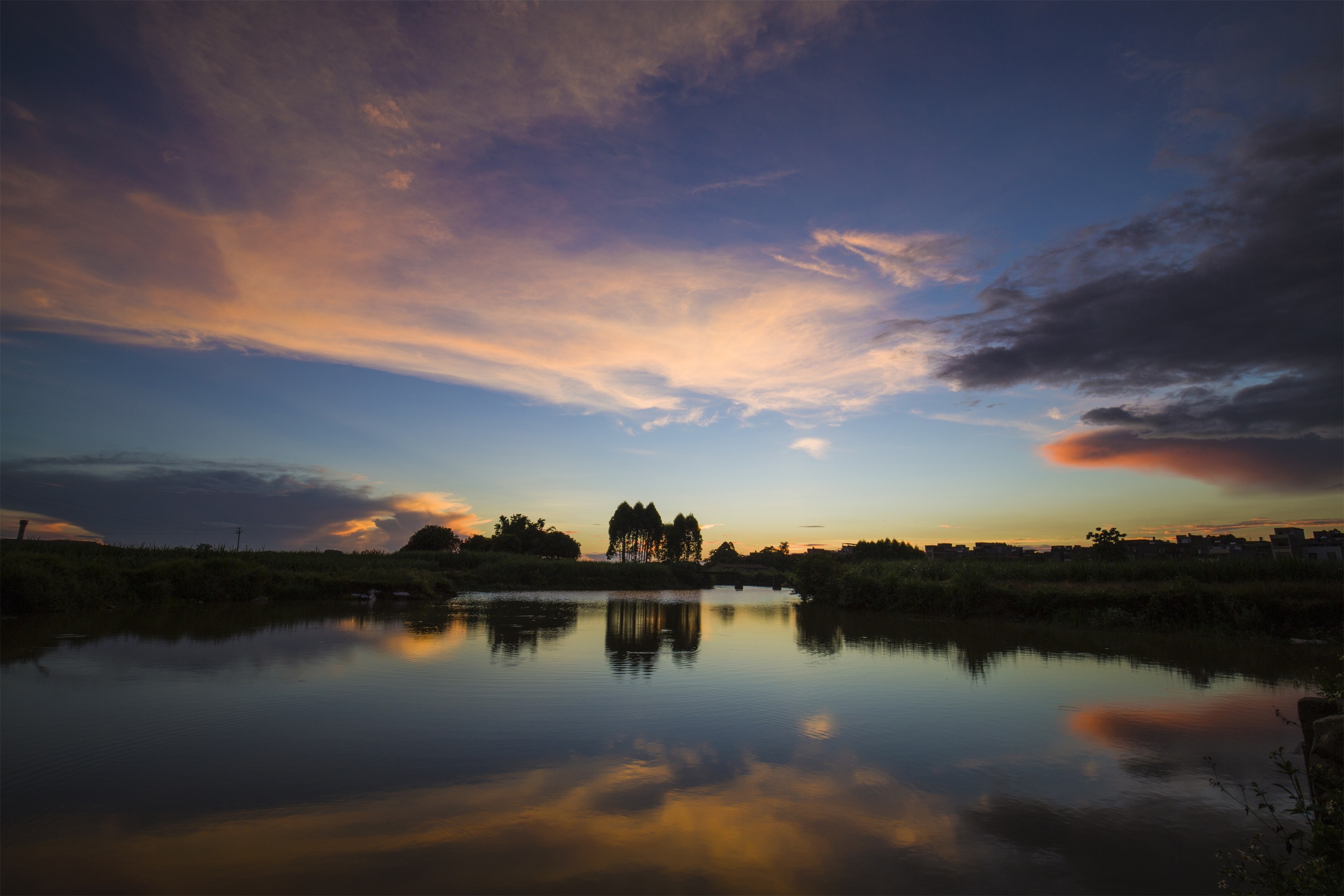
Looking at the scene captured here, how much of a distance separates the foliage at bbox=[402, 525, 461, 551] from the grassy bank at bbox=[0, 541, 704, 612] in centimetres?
4451

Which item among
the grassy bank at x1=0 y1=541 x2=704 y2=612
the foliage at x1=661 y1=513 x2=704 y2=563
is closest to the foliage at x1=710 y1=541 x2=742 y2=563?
the foliage at x1=661 y1=513 x2=704 y2=563

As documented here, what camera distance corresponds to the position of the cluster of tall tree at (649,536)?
106 metres

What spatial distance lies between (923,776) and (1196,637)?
1698cm

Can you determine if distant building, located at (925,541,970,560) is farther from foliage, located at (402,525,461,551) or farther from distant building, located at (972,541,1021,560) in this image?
foliage, located at (402,525,461,551)

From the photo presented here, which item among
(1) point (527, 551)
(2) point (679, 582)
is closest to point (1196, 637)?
(2) point (679, 582)

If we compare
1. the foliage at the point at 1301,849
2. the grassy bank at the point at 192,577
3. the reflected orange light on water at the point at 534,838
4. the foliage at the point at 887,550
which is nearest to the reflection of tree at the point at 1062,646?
the foliage at the point at 1301,849

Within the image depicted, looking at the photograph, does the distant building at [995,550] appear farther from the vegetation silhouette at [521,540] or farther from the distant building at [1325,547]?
the vegetation silhouette at [521,540]

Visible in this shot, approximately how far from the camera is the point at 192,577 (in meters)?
24.6

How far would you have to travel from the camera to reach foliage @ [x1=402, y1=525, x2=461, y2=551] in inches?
3755

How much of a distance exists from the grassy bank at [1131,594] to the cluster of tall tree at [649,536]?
75.8 m

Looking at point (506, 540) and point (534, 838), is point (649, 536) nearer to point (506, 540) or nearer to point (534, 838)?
point (506, 540)

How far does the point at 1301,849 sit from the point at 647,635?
17606 mm

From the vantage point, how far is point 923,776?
6660 millimetres

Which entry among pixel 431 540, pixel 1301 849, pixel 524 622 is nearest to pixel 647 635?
pixel 524 622
